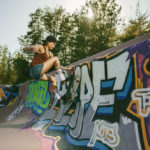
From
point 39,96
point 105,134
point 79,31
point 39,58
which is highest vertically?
point 79,31

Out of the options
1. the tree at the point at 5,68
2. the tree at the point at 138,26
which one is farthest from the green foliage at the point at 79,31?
the tree at the point at 5,68

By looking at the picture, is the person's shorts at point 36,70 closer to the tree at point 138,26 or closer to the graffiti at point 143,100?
the graffiti at point 143,100

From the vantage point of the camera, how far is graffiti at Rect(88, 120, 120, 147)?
3555mm

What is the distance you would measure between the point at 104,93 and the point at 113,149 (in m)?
1.44

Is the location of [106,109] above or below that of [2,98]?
above

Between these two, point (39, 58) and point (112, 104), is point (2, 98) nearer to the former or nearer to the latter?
point (39, 58)

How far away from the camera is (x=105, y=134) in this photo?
A: 3852mm

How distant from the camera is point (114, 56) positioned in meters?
4.44

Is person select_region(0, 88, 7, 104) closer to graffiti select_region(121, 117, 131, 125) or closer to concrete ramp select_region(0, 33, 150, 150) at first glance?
concrete ramp select_region(0, 33, 150, 150)

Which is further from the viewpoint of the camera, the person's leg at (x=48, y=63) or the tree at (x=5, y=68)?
the tree at (x=5, y=68)

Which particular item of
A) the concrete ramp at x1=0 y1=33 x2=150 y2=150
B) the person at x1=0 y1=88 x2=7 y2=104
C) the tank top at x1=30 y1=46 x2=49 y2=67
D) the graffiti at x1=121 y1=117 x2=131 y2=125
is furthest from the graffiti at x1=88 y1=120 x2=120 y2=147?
the person at x1=0 y1=88 x2=7 y2=104

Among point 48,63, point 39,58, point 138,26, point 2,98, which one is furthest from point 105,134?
point 138,26

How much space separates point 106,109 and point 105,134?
1.94 ft

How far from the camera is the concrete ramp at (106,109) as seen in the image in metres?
3.26
